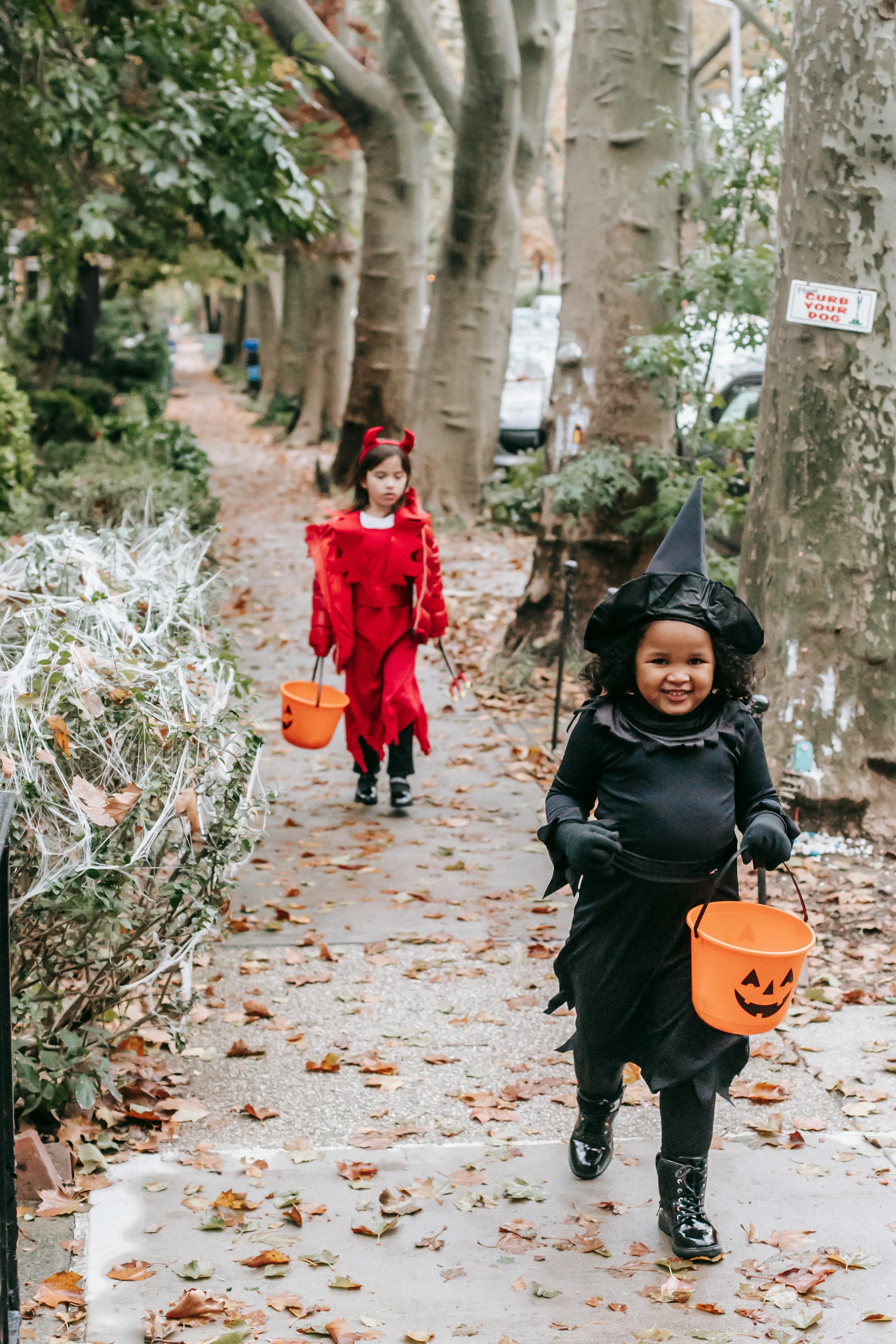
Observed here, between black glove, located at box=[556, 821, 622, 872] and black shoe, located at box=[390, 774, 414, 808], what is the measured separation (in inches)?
140

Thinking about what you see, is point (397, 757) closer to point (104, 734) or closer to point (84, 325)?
point (104, 734)

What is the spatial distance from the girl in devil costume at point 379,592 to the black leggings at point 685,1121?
3.33 metres

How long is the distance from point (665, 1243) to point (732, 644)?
149cm

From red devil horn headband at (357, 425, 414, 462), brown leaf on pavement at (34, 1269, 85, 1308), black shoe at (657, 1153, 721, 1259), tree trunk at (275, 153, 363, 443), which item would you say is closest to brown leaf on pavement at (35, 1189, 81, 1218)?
brown leaf on pavement at (34, 1269, 85, 1308)

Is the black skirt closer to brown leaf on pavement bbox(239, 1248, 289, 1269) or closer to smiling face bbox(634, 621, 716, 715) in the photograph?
smiling face bbox(634, 621, 716, 715)

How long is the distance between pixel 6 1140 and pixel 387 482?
13.6ft

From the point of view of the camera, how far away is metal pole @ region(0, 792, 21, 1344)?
8.00 ft

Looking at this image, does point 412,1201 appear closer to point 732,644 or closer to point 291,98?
point 732,644

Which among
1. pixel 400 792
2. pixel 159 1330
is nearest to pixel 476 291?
pixel 400 792

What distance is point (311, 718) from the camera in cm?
578

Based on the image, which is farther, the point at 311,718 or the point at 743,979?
the point at 311,718

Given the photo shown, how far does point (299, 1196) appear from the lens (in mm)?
3551

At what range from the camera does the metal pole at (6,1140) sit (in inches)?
96.0

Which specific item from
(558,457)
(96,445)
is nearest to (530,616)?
(558,457)
